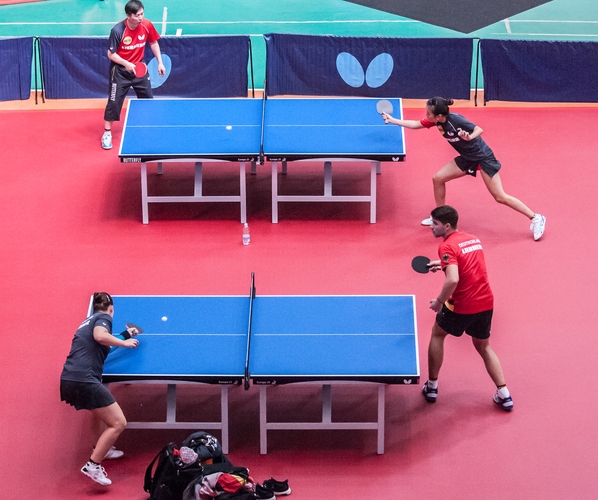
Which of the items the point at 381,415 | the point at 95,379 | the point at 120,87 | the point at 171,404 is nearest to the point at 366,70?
the point at 120,87

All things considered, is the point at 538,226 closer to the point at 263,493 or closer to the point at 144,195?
the point at 144,195

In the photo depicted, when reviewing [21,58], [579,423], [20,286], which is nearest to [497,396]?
[579,423]

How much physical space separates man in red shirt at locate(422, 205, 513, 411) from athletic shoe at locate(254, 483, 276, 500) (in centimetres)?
187

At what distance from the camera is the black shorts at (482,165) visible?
1039 cm

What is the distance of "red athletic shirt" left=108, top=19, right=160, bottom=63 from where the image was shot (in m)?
12.1

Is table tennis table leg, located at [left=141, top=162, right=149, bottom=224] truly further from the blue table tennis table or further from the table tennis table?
the blue table tennis table

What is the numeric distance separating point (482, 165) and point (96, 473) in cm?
534

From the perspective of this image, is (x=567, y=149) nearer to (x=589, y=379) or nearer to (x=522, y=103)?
(x=522, y=103)

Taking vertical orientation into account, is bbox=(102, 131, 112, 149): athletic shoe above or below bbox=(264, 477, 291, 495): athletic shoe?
above

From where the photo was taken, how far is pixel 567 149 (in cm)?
1253

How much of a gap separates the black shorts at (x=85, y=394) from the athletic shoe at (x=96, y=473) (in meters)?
0.46

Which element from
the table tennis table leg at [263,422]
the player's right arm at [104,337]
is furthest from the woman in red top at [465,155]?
the player's right arm at [104,337]

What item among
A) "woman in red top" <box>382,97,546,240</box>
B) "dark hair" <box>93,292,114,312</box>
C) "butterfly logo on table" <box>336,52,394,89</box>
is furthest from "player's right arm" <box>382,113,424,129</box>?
"dark hair" <box>93,292,114,312</box>

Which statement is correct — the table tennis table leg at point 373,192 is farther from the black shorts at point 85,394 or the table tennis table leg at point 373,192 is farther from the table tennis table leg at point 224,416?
Answer: the black shorts at point 85,394
